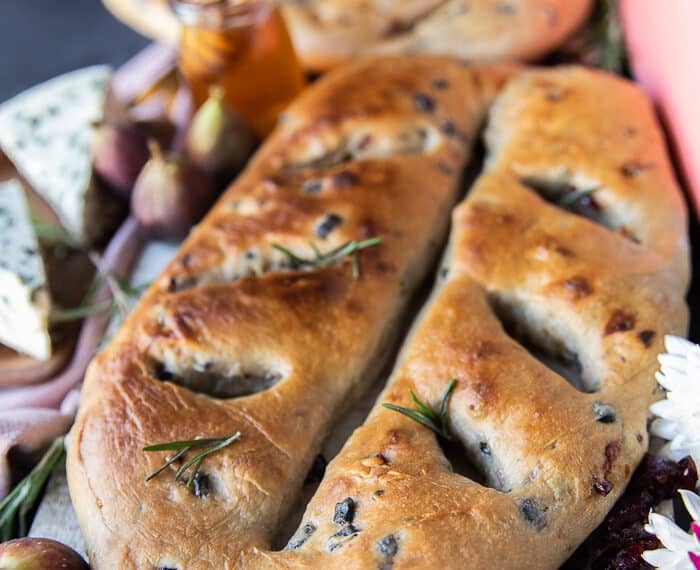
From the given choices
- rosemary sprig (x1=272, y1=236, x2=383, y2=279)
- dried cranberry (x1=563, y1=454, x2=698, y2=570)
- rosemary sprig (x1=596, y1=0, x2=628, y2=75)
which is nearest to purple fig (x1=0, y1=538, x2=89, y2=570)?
rosemary sprig (x1=272, y1=236, x2=383, y2=279)

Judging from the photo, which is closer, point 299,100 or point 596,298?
point 596,298

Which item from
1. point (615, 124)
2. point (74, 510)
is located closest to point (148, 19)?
point (615, 124)

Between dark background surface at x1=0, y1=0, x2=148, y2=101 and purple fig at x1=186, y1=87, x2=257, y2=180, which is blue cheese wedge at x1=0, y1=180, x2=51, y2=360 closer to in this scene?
purple fig at x1=186, y1=87, x2=257, y2=180

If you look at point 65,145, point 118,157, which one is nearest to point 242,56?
point 118,157

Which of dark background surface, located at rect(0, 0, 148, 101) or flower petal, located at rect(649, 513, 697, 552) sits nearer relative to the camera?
flower petal, located at rect(649, 513, 697, 552)

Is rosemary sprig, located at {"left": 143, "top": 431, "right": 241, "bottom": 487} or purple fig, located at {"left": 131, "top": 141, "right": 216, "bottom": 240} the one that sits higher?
purple fig, located at {"left": 131, "top": 141, "right": 216, "bottom": 240}

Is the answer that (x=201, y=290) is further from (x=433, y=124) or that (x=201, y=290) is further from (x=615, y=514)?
(x=615, y=514)
